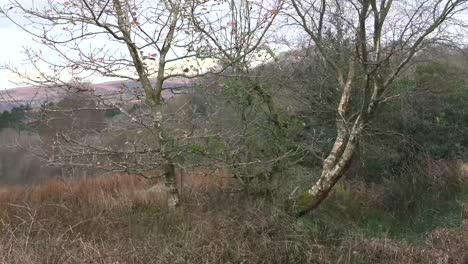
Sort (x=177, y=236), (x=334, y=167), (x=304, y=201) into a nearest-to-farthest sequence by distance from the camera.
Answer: (x=177, y=236) < (x=304, y=201) < (x=334, y=167)

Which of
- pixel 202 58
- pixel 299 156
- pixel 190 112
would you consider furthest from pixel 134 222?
pixel 299 156

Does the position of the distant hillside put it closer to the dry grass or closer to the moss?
the dry grass

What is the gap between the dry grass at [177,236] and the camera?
5.65 m

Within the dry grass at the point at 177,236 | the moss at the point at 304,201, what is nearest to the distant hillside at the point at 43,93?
the dry grass at the point at 177,236

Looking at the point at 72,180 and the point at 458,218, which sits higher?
the point at 72,180

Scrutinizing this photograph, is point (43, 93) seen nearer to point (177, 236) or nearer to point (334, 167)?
point (177, 236)

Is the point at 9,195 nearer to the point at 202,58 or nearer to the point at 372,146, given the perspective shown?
the point at 202,58

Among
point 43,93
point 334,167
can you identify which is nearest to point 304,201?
point 334,167

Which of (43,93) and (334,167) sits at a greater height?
(43,93)

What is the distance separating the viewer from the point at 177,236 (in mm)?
6508

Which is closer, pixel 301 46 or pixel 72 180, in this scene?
pixel 72 180

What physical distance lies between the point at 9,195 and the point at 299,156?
511 cm

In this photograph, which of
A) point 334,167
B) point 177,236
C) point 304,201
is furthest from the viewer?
point 334,167

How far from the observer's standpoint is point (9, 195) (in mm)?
9211
